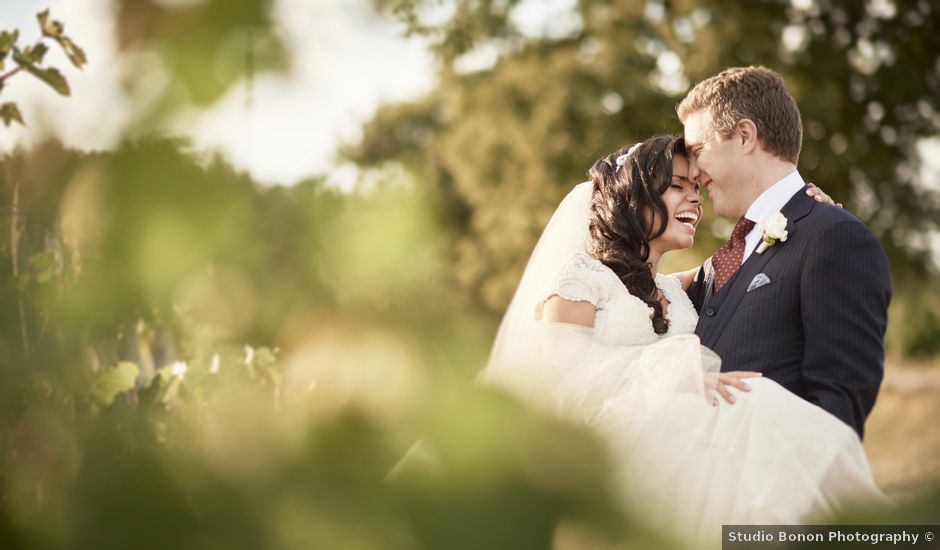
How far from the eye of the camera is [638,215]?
427cm

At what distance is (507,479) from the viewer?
0.58m

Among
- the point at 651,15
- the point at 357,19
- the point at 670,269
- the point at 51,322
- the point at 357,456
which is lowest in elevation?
the point at 670,269

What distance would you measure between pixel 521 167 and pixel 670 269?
6.71m

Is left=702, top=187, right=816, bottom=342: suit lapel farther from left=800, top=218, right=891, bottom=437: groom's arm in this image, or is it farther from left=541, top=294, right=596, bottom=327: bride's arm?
left=541, top=294, right=596, bottom=327: bride's arm

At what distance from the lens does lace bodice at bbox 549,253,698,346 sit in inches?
157

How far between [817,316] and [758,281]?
350 millimetres

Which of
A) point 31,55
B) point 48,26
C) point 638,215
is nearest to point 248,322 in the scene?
point 48,26

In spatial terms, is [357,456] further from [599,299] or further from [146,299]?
[599,299]

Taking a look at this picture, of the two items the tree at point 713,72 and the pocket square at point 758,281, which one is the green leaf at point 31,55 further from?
the tree at point 713,72

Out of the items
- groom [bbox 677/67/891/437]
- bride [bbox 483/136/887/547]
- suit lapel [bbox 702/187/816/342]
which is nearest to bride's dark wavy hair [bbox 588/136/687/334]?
bride [bbox 483/136/887/547]

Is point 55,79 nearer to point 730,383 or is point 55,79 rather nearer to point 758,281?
point 730,383

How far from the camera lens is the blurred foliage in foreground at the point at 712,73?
581 inches

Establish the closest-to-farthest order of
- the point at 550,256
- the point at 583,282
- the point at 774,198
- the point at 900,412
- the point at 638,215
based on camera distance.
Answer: the point at 583,282, the point at 774,198, the point at 638,215, the point at 550,256, the point at 900,412

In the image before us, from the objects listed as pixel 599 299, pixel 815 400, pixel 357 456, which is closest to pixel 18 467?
pixel 357 456
